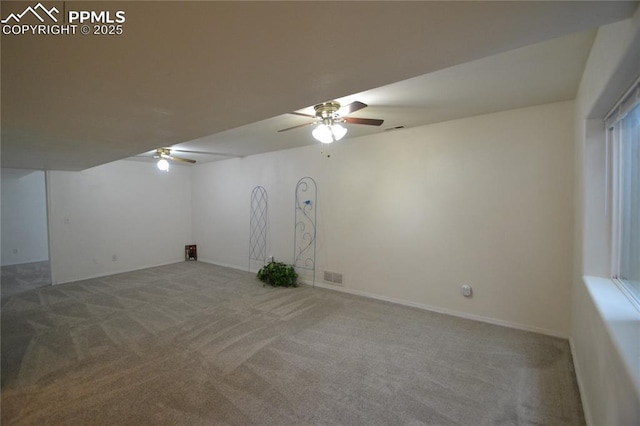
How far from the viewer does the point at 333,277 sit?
4.64m

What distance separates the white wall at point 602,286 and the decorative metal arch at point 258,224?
4698mm

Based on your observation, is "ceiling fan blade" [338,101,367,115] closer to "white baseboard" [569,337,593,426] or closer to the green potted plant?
"white baseboard" [569,337,593,426]

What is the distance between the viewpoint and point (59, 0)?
0.85 m

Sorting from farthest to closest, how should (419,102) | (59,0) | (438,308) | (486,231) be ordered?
1. (438,308)
2. (486,231)
3. (419,102)
4. (59,0)

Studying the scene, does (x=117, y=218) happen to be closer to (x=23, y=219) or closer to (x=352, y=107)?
(x=23, y=219)

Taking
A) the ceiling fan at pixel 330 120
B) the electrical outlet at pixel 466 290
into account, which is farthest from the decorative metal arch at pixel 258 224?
the electrical outlet at pixel 466 290

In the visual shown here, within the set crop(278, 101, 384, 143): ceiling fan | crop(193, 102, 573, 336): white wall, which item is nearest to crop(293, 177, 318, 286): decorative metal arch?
crop(193, 102, 573, 336): white wall

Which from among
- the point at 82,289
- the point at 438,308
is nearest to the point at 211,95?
the point at 438,308

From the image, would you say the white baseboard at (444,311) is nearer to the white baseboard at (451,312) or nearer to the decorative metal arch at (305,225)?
the white baseboard at (451,312)

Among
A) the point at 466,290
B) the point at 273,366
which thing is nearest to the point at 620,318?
the point at 466,290

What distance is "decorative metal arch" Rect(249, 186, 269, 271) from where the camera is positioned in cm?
564

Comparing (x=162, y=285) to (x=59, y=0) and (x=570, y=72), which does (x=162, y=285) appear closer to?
(x=59, y=0)

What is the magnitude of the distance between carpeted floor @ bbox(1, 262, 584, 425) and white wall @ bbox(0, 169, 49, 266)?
4345 millimetres

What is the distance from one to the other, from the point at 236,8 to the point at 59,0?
544 mm
